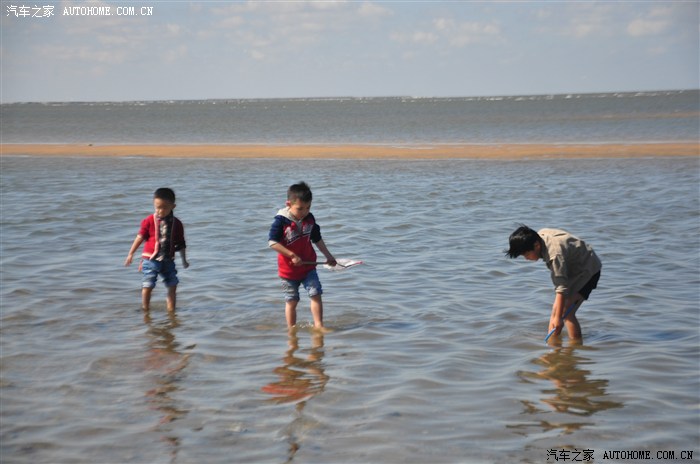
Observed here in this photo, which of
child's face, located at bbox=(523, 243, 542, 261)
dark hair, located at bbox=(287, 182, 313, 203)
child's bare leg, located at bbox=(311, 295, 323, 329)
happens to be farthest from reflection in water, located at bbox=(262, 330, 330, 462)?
child's face, located at bbox=(523, 243, 542, 261)

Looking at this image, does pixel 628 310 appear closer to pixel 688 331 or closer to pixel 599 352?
pixel 688 331

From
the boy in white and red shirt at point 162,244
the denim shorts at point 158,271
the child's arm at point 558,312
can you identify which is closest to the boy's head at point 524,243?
the child's arm at point 558,312

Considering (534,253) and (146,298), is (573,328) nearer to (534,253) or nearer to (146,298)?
(534,253)

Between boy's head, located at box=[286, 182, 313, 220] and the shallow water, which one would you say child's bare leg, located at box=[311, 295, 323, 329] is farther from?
boy's head, located at box=[286, 182, 313, 220]

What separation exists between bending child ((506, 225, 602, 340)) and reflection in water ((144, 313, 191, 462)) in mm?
2764

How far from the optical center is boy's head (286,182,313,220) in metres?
7.03

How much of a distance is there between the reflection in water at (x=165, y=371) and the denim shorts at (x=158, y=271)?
1.04 feet

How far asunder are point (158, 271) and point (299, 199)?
1869 millimetres

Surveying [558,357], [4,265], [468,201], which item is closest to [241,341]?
[558,357]

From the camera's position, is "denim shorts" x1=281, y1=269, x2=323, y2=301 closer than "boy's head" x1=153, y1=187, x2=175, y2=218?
Yes

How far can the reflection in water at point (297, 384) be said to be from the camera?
5.03 metres

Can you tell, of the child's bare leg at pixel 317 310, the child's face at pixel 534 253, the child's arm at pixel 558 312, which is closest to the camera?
the child's face at pixel 534 253

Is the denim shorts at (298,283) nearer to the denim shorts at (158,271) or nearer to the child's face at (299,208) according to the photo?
the child's face at (299,208)

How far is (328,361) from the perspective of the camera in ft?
21.2
